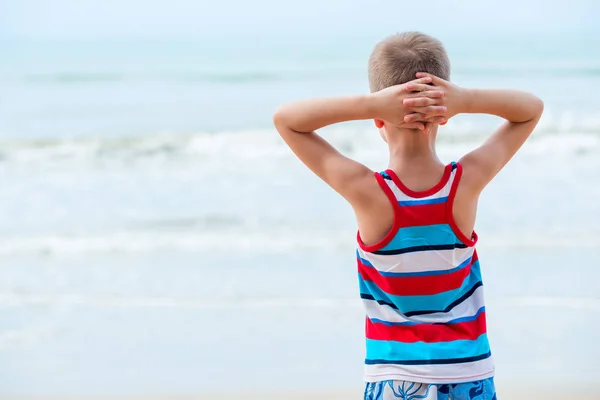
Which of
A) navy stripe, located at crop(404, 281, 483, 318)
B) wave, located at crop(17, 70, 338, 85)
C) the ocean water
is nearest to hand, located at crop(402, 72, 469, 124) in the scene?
navy stripe, located at crop(404, 281, 483, 318)

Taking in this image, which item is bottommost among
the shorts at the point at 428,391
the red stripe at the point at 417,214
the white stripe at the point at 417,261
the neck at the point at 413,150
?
the shorts at the point at 428,391

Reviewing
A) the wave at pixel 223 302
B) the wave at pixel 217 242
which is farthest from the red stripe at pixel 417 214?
the wave at pixel 217 242

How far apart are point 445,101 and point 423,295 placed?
355mm

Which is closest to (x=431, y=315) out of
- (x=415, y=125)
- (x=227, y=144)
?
(x=415, y=125)

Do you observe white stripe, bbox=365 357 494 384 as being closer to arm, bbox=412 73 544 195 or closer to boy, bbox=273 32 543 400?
boy, bbox=273 32 543 400

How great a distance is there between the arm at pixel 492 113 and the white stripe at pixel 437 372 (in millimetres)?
323

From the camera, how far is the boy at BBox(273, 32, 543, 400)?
1329mm

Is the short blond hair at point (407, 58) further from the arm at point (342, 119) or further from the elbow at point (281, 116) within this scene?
the elbow at point (281, 116)

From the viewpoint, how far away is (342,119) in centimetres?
136

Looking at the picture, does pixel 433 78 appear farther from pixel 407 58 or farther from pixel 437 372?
pixel 437 372

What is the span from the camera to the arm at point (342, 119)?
1.30 m

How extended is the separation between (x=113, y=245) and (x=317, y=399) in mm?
2849

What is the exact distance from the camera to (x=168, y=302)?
13.9 ft

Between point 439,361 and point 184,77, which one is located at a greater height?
point 184,77
